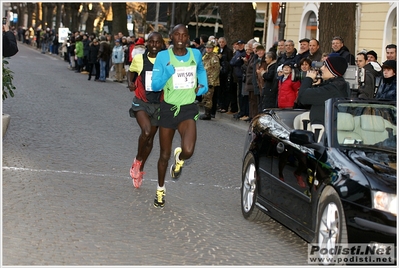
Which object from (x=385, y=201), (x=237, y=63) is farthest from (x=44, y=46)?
(x=385, y=201)

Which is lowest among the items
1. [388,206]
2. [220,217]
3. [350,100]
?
[220,217]

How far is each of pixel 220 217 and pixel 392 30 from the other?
22.7 m

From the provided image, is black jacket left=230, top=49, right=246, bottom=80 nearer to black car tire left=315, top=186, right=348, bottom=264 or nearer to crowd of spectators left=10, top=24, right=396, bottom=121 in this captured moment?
crowd of spectators left=10, top=24, right=396, bottom=121

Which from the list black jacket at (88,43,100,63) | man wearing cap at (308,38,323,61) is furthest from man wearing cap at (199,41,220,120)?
black jacket at (88,43,100,63)

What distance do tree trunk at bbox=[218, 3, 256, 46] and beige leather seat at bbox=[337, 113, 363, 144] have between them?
18.9 metres

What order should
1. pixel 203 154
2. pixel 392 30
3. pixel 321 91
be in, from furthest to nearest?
1. pixel 392 30
2. pixel 203 154
3. pixel 321 91

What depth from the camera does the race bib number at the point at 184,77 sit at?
8969 millimetres

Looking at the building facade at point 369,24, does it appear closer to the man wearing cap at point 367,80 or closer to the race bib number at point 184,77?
the man wearing cap at point 367,80

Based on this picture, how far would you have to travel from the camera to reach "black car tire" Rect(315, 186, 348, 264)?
6.41 m

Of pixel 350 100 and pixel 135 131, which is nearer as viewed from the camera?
pixel 350 100

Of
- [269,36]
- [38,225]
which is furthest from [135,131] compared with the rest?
[269,36]

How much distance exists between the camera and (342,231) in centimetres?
637

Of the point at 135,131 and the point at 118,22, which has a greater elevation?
the point at 118,22

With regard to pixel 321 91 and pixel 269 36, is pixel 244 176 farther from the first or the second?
pixel 269 36
